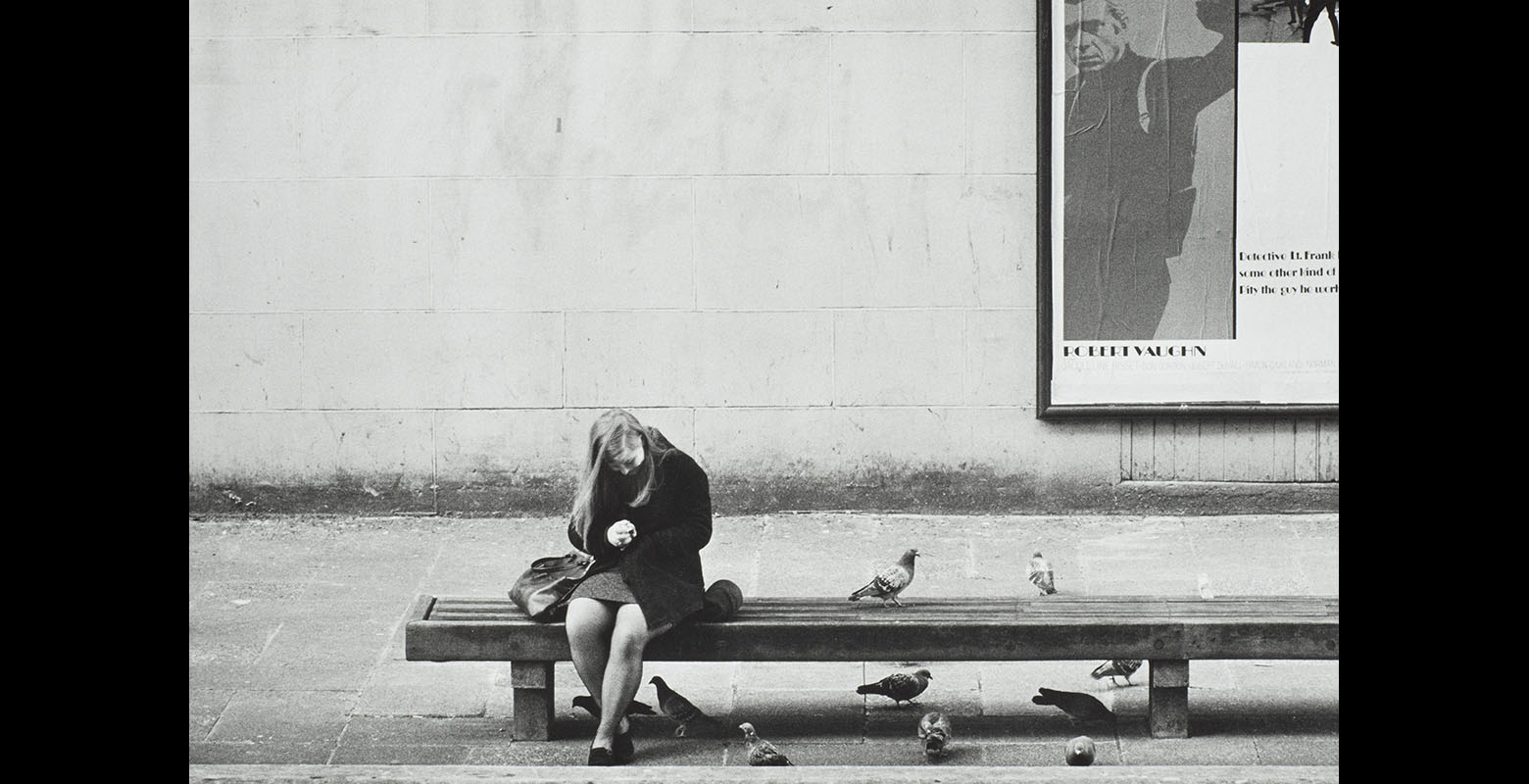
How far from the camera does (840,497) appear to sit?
9680mm

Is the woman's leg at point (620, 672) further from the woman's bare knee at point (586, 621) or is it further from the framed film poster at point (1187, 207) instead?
the framed film poster at point (1187, 207)

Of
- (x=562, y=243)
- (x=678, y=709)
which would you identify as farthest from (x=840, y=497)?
(x=678, y=709)

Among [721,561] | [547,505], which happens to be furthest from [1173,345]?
[547,505]

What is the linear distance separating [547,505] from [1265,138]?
409cm

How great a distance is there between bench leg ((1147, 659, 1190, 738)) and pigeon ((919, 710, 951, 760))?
Result: 726 millimetres

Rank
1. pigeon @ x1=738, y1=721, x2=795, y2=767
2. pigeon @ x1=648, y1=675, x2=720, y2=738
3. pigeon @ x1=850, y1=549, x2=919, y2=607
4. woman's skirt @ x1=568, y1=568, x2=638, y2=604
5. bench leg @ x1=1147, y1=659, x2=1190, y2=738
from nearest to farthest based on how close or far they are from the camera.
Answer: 1. pigeon @ x1=738, y1=721, x2=795, y2=767
2. woman's skirt @ x1=568, y1=568, x2=638, y2=604
3. bench leg @ x1=1147, y1=659, x2=1190, y2=738
4. pigeon @ x1=648, y1=675, x2=720, y2=738
5. pigeon @ x1=850, y1=549, x2=919, y2=607

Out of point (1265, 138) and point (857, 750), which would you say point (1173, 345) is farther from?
point (857, 750)

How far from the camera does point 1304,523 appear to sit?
950 cm

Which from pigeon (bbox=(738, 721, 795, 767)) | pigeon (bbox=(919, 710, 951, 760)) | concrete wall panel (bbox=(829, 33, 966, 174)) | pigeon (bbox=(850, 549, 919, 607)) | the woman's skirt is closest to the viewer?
pigeon (bbox=(738, 721, 795, 767))

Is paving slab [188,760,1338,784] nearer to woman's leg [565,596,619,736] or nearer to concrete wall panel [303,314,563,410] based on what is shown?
woman's leg [565,596,619,736]

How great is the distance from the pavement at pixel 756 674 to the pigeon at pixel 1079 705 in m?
0.07

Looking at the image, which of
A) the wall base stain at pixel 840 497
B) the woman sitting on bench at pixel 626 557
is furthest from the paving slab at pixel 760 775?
the wall base stain at pixel 840 497

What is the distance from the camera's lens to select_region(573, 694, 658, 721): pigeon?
6379 mm

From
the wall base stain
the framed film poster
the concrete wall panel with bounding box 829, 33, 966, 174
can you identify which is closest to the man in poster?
the framed film poster
